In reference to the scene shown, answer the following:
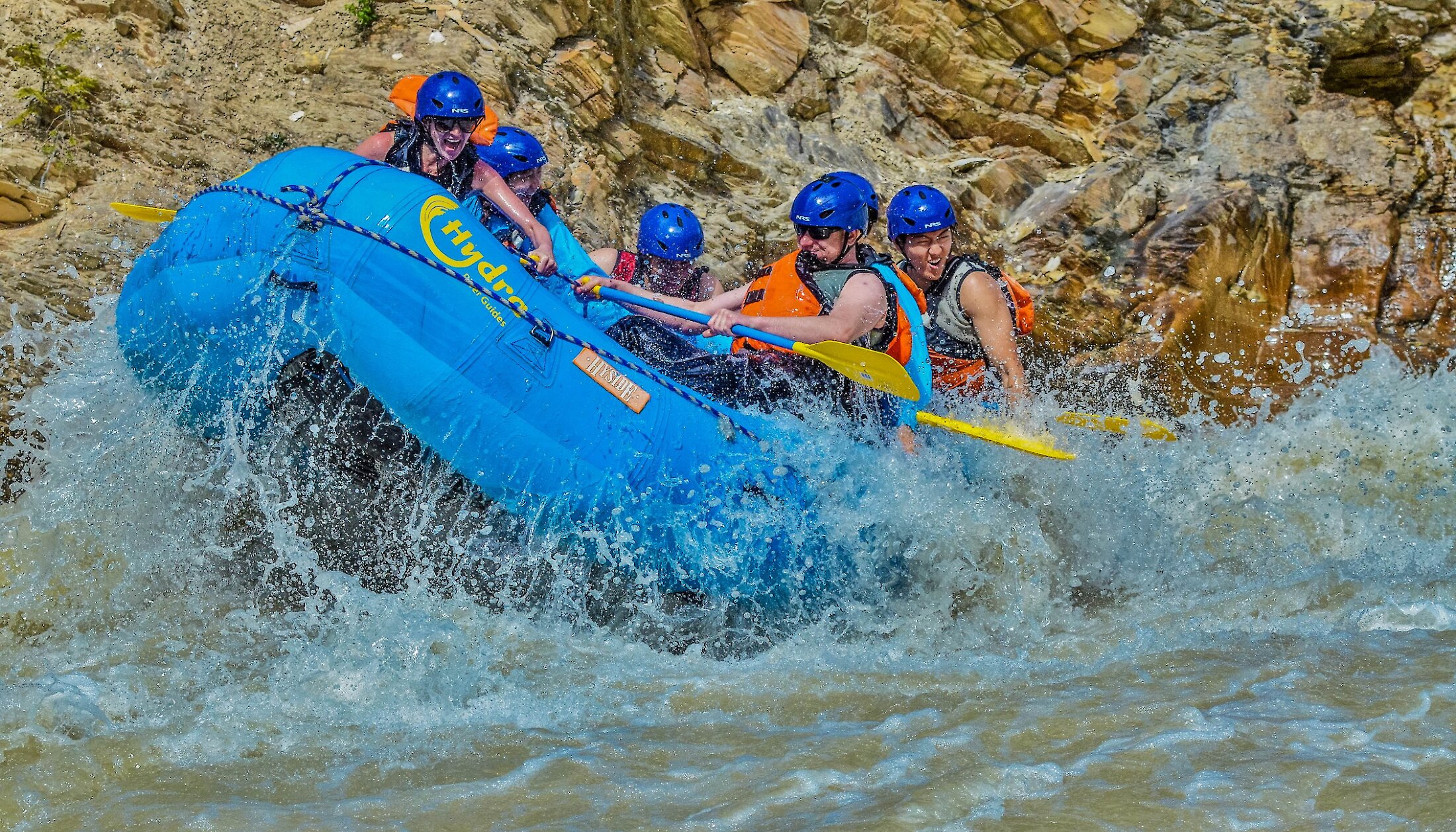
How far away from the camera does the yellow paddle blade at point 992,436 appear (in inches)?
177

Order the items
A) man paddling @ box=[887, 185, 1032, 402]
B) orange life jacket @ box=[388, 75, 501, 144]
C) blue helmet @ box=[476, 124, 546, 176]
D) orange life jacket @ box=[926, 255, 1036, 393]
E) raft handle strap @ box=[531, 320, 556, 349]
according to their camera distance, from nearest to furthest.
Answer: raft handle strap @ box=[531, 320, 556, 349], man paddling @ box=[887, 185, 1032, 402], orange life jacket @ box=[926, 255, 1036, 393], blue helmet @ box=[476, 124, 546, 176], orange life jacket @ box=[388, 75, 501, 144]

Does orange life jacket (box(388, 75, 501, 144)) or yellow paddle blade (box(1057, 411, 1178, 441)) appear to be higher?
orange life jacket (box(388, 75, 501, 144))

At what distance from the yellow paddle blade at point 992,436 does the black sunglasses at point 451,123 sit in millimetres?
2210

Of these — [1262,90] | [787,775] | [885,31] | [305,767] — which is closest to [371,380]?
[305,767]

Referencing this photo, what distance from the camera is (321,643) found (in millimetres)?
3682

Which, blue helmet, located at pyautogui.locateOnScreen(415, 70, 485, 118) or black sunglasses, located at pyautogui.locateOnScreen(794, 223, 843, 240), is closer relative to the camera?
→ black sunglasses, located at pyautogui.locateOnScreen(794, 223, 843, 240)

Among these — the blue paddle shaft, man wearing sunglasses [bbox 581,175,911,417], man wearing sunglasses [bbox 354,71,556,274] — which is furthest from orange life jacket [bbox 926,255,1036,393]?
man wearing sunglasses [bbox 354,71,556,274]

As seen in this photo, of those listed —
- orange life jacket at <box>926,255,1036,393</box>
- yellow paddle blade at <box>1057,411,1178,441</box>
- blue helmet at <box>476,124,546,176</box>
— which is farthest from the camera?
blue helmet at <box>476,124,546,176</box>

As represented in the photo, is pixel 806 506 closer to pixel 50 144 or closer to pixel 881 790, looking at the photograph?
pixel 881 790

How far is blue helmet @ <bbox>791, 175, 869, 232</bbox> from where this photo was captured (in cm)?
456

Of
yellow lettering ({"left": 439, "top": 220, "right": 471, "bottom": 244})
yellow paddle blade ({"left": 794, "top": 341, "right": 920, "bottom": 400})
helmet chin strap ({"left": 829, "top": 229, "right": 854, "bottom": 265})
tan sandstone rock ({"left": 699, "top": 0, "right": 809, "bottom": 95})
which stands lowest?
yellow paddle blade ({"left": 794, "top": 341, "right": 920, "bottom": 400})

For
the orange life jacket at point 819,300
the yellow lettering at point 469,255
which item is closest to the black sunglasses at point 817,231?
the orange life jacket at point 819,300

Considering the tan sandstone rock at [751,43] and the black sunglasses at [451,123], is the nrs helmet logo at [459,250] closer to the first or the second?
the black sunglasses at [451,123]

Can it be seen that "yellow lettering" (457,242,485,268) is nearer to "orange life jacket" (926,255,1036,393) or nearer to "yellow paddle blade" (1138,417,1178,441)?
"orange life jacket" (926,255,1036,393)
